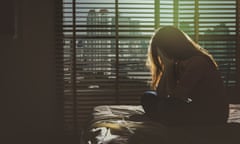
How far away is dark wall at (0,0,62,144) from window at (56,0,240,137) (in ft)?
0.39

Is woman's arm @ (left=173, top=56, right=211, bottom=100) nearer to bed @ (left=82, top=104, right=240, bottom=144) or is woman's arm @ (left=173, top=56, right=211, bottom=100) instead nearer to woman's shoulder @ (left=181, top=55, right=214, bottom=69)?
woman's shoulder @ (left=181, top=55, right=214, bottom=69)

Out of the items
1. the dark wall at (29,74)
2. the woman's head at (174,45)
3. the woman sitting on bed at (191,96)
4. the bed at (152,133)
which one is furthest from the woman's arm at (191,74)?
the dark wall at (29,74)

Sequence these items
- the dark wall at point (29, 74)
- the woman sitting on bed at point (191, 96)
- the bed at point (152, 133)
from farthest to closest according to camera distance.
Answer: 1. the dark wall at point (29, 74)
2. the woman sitting on bed at point (191, 96)
3. the bed at point (152, 133)

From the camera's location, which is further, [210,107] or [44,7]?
[44,7]

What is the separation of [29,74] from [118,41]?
958 mm

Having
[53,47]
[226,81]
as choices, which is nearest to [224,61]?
[226,81]

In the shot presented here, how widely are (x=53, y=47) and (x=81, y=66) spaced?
34 cm

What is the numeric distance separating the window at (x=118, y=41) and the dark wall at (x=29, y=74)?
0.12 meters

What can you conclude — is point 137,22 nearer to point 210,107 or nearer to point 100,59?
point 100,59

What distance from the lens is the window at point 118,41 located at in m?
4.63

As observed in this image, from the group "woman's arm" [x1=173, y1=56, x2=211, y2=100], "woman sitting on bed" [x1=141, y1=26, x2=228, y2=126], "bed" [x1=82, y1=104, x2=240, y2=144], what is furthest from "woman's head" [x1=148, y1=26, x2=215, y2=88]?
"bed" [x1=82, y1=104, x2=240, y2=144]

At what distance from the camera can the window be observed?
15.2 feet

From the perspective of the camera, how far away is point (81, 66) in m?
4.67

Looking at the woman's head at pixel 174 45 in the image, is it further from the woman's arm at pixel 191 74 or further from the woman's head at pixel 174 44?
the woman's arm at pixel 191 74
